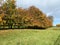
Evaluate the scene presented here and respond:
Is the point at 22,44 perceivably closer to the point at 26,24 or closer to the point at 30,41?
the point at 30,41

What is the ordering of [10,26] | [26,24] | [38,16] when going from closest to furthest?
[10,26] → [26,24] → [38,16]

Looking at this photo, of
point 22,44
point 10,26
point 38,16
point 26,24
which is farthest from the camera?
point 38,16

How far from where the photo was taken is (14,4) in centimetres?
4953

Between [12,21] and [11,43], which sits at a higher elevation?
[12,21]

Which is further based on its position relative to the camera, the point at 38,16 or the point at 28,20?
the point at 38,16

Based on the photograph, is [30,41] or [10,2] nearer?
[30,41]

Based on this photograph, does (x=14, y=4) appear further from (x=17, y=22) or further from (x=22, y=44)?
(x=22, y=44)

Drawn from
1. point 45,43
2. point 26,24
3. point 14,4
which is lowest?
point 45,43

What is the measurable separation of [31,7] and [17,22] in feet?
73.5

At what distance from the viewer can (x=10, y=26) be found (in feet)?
167

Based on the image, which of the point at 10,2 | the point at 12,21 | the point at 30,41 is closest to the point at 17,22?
the point at 12,21

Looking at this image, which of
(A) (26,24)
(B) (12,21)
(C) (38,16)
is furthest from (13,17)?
(C) (38,16)

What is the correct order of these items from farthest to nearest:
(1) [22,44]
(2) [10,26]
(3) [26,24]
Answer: (3) [26,24] < (2) [10,26] < (1) [22,44]

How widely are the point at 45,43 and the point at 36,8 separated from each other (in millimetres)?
46861
